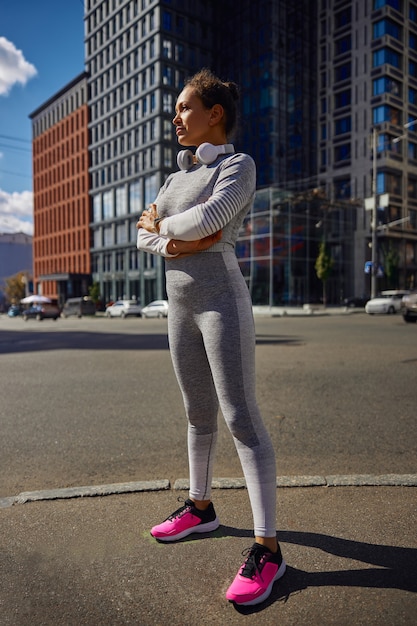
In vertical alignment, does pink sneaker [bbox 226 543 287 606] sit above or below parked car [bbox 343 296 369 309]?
below

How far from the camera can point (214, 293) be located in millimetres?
2012

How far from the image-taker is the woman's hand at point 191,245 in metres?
2.00

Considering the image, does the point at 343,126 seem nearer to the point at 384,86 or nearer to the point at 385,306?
the point at 384,86

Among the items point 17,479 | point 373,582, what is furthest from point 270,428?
point 373,582

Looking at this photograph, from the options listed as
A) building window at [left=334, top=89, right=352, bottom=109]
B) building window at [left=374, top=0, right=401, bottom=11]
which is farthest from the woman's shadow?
building window at [left=374, top=0, right=401, bottom=11]

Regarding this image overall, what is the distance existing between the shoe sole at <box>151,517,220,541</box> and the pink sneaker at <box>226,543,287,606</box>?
0.37 m

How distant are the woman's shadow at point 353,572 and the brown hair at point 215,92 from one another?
1933mm

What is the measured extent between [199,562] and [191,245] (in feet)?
4.37

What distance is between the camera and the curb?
9.00 feet

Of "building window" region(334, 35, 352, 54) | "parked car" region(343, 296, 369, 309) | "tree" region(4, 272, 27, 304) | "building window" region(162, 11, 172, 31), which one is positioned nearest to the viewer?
"parked car" region(343, 296, 369, 309)

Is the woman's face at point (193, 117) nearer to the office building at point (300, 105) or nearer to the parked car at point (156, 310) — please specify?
the parked car at point (156, 310)

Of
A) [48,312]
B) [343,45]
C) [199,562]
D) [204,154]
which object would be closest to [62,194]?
[48,312]

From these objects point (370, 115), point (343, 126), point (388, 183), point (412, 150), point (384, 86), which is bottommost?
point (388, 183)

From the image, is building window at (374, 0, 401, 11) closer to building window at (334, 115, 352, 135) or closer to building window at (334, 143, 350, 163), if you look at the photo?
building window at (334, 115, 352, 135)
